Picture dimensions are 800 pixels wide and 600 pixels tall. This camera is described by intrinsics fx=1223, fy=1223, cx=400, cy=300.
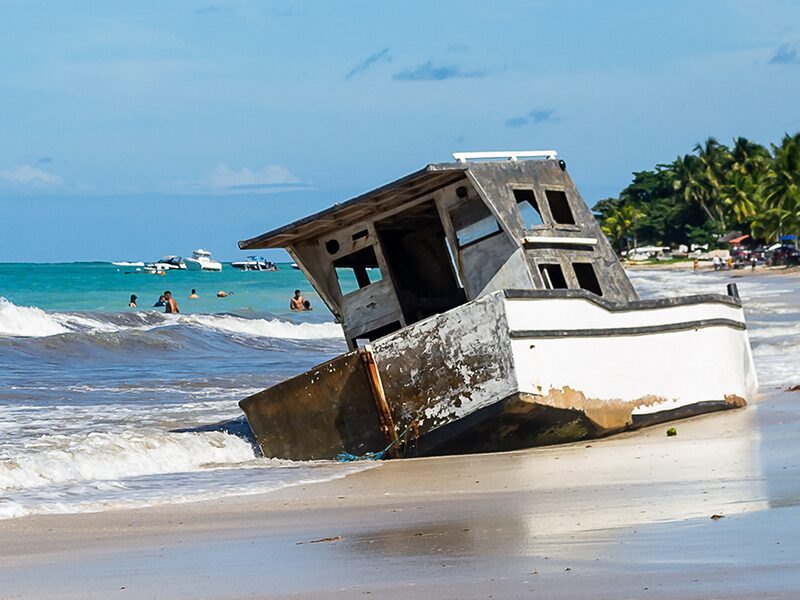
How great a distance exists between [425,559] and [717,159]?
111 metres

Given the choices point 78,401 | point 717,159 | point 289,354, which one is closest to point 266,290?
point 717,159

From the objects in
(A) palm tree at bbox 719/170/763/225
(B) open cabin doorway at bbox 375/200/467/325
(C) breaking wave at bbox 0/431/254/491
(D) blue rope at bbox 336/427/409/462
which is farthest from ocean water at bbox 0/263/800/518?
(A) palm tree at bbox 719/170/763/225

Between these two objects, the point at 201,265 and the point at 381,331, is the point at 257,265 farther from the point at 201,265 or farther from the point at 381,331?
the point at 381,331

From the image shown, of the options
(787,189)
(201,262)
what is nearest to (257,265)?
(201,262)

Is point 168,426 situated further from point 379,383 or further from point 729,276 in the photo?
point 729,276

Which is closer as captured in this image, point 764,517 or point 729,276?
point 764,517

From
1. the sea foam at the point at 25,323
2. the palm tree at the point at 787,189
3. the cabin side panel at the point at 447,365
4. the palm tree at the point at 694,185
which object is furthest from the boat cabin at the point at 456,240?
the palm tree at the point at 694,185

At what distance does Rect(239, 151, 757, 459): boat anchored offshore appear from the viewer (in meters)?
10.7

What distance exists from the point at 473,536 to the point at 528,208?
5965 millimetres

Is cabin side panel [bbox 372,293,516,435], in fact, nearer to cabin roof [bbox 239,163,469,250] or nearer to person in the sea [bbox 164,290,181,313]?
cabin roof [bbox 239,163,469,250]

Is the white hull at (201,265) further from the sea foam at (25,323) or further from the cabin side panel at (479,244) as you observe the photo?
the cabin side panel at (479,244)

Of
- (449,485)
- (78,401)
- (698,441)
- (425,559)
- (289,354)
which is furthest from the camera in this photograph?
(289,354)

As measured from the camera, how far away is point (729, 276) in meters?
71.2

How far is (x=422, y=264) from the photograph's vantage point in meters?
13.9
